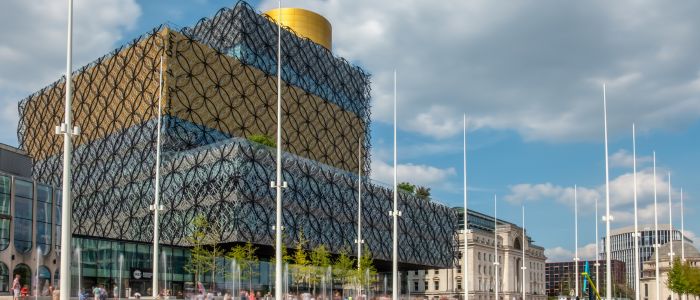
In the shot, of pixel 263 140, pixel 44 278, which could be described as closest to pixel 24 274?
pixel 44 278

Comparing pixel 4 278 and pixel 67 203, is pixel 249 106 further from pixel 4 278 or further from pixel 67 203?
pixel 67 203

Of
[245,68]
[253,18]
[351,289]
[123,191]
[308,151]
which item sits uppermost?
[253,18]

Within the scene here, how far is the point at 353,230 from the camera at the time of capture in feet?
357

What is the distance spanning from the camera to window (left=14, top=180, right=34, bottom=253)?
2552 inches

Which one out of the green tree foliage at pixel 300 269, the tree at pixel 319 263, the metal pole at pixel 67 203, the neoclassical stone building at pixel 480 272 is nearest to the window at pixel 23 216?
the green tree foliage at pixel 300 269

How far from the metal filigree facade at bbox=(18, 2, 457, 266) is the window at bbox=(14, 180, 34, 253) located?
81.9ft

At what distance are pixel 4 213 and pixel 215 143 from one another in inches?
1250

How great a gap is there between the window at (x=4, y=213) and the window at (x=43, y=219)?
164 inches

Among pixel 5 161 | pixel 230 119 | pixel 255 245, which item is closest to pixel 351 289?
pixel 255 245

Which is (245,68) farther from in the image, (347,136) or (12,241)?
(12,241)

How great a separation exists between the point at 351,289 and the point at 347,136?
45.0 meters

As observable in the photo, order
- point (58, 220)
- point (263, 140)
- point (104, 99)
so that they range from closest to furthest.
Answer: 1. point (58, 220)
2. point (263, 140)
3. point (104, 99)

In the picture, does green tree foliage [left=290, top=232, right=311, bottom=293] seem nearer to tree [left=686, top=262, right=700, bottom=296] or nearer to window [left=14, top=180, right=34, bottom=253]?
window [left=14, top=180, right=34, bottom=253]

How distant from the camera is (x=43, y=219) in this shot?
68.6 metres
